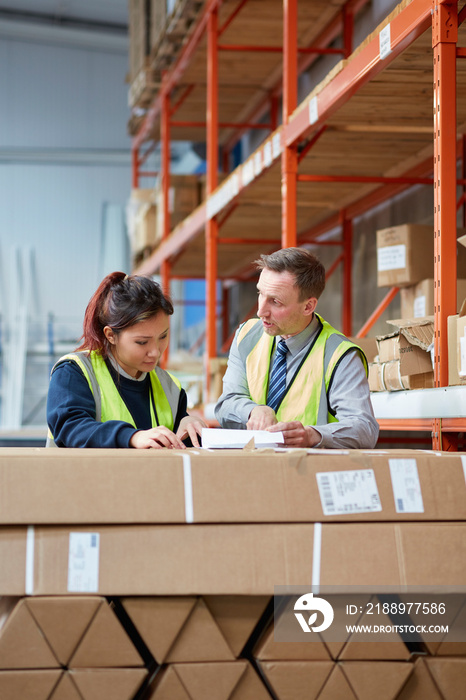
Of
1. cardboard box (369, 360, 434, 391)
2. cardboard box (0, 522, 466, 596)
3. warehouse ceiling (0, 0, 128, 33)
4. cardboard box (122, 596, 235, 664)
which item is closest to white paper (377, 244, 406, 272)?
cardboard box (369, 360, 434, 391)

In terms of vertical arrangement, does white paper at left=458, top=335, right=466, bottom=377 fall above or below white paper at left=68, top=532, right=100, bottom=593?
above

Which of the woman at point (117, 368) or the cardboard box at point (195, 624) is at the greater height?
the woman at point (117, 368)

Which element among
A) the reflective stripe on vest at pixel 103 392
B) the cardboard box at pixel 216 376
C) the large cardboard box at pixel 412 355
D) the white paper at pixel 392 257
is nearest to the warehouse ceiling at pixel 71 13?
the cardboard box at pixel 216 376

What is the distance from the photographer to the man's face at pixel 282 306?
3307mm

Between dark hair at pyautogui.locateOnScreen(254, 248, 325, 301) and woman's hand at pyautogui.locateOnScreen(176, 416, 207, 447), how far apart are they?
0.68 metres

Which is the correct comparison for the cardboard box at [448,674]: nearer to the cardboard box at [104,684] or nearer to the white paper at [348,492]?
the white paper at [348,492]

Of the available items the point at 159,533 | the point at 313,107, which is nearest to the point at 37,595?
the point at 159,533

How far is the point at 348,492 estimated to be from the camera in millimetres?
2234

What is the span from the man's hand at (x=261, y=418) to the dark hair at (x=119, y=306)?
0.52 m

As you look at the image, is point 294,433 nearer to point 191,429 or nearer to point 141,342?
point 191,429

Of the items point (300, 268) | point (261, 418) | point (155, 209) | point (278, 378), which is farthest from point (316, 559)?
point (155, 209)

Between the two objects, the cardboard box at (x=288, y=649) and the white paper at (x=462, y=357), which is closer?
the cardboard box at (x=288, y=649)

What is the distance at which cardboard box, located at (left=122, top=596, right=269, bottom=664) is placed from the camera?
215 centimetres

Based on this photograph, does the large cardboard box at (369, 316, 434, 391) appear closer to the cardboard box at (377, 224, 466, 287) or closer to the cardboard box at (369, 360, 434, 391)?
the cardboard box at (369, 360, 434, 391)
